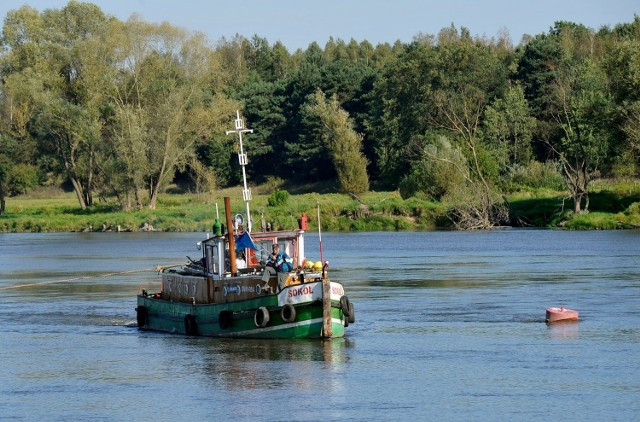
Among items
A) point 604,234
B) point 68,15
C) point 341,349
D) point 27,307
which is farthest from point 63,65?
point 341,349

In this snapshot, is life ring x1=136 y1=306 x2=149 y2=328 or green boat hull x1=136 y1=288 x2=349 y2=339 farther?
life ring x1=136 y1=306 x2=149 y2=328

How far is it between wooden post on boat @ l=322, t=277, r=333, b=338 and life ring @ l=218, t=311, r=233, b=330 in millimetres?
2897

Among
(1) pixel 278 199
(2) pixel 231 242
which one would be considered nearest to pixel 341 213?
(1) pixel 278 199

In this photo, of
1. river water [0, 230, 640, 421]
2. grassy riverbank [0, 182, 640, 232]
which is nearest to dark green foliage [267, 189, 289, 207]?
grassy riverbank [0, 182, 640, 232]

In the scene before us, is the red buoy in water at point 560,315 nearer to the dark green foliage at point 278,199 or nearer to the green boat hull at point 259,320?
the green boat hull at point 259,320

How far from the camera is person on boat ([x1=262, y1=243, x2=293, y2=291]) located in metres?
32.4

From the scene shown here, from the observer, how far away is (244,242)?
111 feet

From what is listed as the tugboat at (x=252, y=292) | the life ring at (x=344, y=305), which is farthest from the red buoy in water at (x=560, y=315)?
the life ring at (x=344, y=305)

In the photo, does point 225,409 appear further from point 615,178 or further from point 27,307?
point 615,178

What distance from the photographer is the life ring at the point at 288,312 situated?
106ft

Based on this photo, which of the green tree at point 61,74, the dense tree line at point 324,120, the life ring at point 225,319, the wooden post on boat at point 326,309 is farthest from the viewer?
the green tree at point 61,74

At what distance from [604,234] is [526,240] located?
6.17 metres

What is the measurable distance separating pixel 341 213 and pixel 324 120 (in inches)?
919

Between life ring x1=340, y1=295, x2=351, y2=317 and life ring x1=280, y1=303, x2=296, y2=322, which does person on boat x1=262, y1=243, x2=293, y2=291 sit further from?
life ring x1=340, y1=295, x2=351, y2=317
